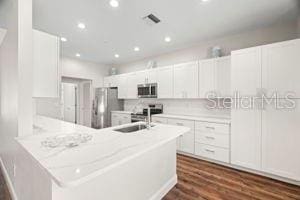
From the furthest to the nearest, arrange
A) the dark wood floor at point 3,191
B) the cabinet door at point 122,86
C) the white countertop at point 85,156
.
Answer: the cabinet door at point 122,86
the dark wood floor at point 3,191
the white countertop at point 85,156

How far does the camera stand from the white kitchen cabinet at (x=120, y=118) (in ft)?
16.6

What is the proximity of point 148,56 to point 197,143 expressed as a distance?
3.30 metres

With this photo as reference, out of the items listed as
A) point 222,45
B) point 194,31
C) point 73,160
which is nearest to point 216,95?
point 222,45

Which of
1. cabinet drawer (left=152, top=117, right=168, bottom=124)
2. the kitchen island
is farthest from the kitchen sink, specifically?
cabinet drawer (left=152, top=117, right=168, bottom=124)

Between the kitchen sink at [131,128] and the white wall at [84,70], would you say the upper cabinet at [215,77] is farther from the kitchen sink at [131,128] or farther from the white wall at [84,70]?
the white wall at [84,70]

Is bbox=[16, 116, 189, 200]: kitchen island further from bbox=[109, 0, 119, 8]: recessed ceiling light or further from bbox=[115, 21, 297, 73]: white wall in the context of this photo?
bbox=[115, 21, 297, 73]: white wall

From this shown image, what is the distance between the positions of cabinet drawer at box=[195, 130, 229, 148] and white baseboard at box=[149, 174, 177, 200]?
1.29 metres

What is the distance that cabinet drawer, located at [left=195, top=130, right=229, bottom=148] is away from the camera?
9.92 feet

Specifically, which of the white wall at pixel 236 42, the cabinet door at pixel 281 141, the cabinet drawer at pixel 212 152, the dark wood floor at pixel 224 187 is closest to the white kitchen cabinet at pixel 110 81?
the white wall at pixel 236 42

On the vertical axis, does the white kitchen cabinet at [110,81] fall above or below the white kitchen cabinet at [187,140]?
above

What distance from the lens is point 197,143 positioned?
134 inches

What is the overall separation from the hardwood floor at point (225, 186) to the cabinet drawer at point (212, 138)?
485 millimetres

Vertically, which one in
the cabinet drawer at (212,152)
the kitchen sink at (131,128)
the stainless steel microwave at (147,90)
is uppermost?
the stainless steel microwave at (147,90)

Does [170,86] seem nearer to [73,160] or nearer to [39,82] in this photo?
[39,82]
